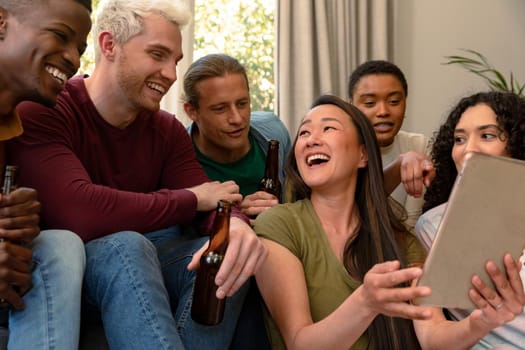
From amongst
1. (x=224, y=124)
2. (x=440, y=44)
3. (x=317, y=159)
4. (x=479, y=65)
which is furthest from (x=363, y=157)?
(x=479, y=65)

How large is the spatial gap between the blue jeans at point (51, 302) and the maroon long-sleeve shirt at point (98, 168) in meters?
0.18

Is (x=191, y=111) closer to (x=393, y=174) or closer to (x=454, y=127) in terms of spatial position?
(x=393, y=174)

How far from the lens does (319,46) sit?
3180mm

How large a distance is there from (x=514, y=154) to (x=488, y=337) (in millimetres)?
491

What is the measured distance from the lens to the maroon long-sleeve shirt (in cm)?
150

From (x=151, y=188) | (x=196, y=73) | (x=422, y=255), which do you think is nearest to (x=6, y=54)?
(x=151, y=188)

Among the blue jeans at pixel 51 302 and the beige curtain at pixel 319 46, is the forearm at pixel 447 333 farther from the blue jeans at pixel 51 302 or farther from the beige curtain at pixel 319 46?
the beige curtain at pixel 319 46

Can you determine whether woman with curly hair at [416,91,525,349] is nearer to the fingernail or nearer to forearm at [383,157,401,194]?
forearm at [383,157,401,194]

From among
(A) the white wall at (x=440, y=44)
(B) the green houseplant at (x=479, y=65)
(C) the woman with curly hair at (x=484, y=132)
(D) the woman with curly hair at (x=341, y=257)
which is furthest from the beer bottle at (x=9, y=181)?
(B) the green houseplant at (x=479, y=65)

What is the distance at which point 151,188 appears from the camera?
1.84 m

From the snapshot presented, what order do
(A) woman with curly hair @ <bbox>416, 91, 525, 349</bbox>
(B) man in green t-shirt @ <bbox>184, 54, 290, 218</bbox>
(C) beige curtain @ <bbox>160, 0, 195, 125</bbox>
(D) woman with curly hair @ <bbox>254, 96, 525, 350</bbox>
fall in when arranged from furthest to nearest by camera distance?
(C) beige curtain @ <bbox>160, 0, 195, 125</bbox>, (B) man in green t-shirt @ <bbox>184, 54, 290, 218</bbox>, (A) woman with curly hair @ <bbox>416, 91, 525, 349</bbox>, (D) woman with curly hair @ <bbox>254, 96, 525, 350</bbox>

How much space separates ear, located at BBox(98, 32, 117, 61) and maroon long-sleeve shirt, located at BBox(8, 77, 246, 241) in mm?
112

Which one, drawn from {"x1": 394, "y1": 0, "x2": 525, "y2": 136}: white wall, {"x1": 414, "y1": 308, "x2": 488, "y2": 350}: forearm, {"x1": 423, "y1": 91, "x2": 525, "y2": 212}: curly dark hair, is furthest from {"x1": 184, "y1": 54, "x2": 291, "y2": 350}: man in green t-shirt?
{"x1": 394, "y1": 0, "x2": 525, "y2": 136}: white wall

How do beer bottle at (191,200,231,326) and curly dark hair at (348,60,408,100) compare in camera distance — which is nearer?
beer bottle at (191,200,231,326)
